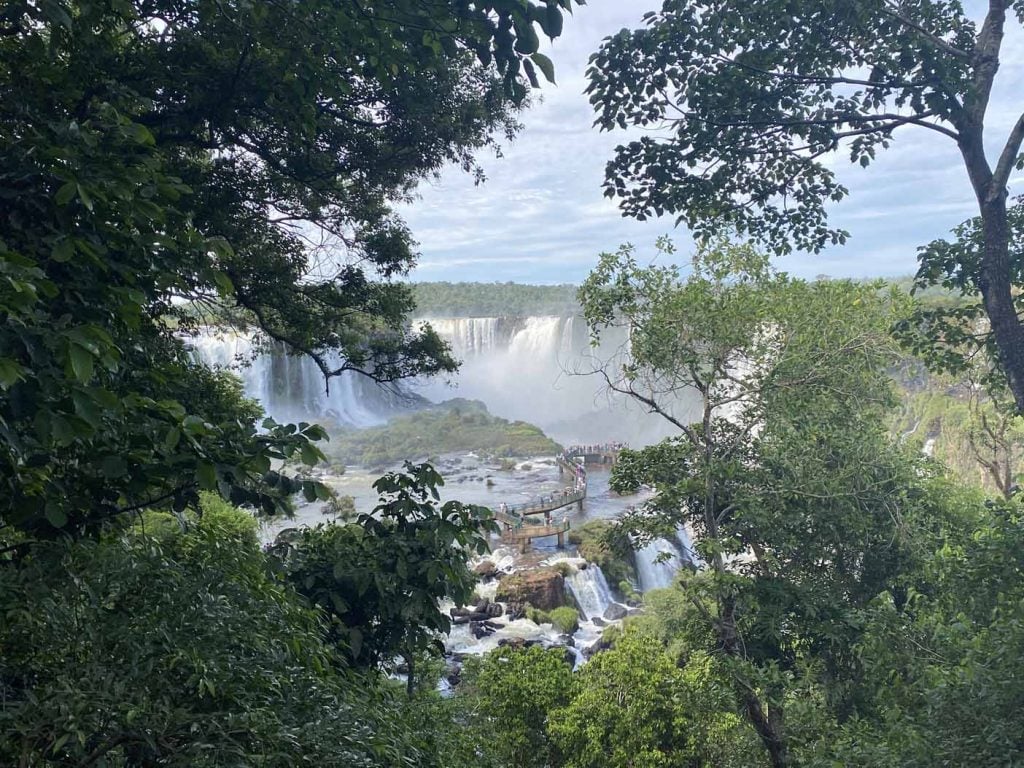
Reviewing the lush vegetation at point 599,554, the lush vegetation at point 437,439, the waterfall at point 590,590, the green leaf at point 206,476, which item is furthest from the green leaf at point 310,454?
the lush vegetation at point 437,439

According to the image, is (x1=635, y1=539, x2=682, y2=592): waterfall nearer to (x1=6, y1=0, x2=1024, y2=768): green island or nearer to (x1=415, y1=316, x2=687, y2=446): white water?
(x1=6, y1=0, x2=1024, y2=768): green island

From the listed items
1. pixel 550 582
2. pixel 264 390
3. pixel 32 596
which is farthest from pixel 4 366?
pixel 264 390

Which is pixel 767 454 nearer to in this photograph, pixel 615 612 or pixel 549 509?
pixel 615 612

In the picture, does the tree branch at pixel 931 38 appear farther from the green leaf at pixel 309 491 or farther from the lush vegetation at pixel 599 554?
the lush vegetation at pixel 599 554

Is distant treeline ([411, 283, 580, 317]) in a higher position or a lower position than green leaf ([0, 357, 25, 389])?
→ higher

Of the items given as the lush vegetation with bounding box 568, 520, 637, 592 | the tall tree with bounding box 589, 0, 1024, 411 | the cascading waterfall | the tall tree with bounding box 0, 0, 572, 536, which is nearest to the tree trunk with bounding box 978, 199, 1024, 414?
the tall tree with bounding box 589, 0, 1024, 411

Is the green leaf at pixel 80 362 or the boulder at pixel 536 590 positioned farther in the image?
the boulder at pixel 536 590
